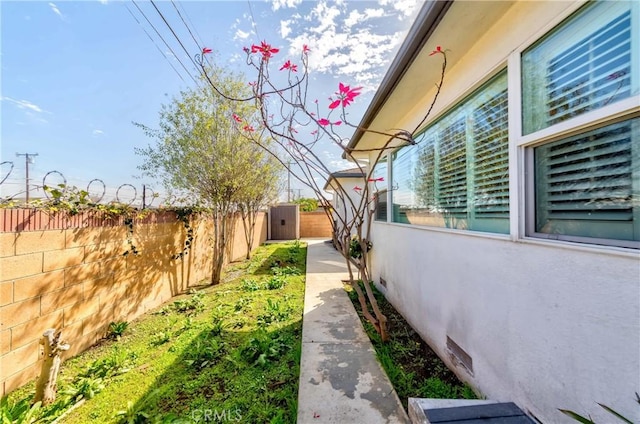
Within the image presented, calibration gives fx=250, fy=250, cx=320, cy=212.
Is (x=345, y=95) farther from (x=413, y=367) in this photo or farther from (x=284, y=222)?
(x=284, y=222)

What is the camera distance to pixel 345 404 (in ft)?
7.79

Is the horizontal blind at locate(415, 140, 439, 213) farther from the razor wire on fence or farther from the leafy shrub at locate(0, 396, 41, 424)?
the razor wire on fence

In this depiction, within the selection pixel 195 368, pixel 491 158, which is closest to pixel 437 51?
pixel 491 158

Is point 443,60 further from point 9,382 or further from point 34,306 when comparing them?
point 9,382

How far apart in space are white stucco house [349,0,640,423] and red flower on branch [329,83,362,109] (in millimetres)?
614

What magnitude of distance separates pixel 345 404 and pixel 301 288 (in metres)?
4.17

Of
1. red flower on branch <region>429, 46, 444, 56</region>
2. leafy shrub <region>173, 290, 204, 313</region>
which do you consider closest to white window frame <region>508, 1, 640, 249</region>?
red flower on branch <region>429, 46, 444, 56</region>

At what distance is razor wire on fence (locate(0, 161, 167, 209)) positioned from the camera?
2859 mm

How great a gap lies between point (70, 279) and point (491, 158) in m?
5.47

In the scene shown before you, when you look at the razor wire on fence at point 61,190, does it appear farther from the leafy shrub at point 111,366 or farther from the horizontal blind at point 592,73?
the horizontal blind at point 592,73

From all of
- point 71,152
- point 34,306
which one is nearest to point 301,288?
point 34,306

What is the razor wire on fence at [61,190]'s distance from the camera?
2.86m

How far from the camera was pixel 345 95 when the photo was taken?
2949 millimetres

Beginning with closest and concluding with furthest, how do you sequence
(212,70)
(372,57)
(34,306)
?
(34,306), (372,57), (212,70)
